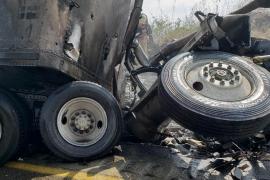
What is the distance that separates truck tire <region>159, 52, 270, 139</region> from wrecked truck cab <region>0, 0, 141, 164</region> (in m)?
0.75

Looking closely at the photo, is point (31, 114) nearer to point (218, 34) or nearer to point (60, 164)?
point (60, 164)

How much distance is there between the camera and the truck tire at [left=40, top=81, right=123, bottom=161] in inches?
161

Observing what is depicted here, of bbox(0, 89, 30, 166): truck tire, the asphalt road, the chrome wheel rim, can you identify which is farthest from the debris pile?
bbox(0, 89, 30, 166): truck tire

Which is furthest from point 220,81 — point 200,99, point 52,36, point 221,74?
point 52,36

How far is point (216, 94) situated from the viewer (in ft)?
13.1

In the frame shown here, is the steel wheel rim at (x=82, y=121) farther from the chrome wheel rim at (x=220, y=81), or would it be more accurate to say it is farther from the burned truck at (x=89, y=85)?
the chrome wheel rim at (x=220, y=81)

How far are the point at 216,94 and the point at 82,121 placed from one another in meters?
1.44

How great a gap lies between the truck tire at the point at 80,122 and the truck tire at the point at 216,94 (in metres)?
0.63

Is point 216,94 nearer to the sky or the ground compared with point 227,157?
nearer to the sky

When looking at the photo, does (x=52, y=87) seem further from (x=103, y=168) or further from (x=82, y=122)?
(x=103, y=168)

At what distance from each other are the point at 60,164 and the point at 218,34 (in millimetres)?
2285

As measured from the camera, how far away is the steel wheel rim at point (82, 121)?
165 inches

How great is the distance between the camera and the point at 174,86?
3.95 meters

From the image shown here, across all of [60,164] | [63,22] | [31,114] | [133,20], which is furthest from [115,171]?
[133,20]
